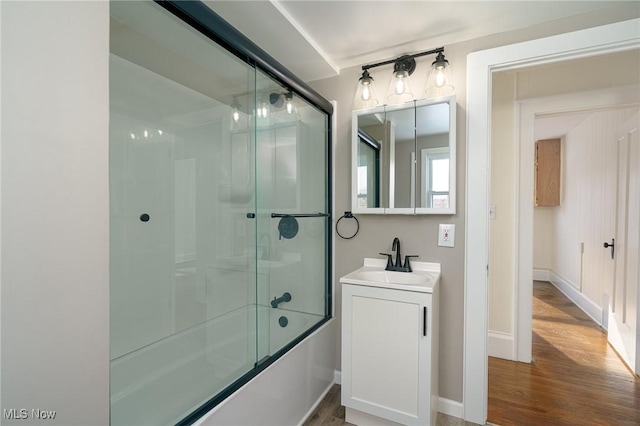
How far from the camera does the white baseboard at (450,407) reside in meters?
1.80

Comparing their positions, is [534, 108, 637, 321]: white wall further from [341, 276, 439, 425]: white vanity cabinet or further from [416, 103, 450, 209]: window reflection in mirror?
[341, 276, 439, 425]: white vanity cabinet

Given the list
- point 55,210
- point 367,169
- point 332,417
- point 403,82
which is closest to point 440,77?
point 403,82

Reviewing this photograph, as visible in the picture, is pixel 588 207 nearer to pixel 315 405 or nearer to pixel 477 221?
pixel 477 221

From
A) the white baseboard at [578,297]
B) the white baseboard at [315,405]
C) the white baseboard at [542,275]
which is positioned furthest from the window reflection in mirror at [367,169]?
the white baseboard at [542,275]

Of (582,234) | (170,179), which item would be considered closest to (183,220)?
(170,179)

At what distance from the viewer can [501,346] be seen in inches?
99.0

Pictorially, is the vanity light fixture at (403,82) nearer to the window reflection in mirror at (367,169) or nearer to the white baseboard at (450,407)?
the window reflection in mirror at (367,169)

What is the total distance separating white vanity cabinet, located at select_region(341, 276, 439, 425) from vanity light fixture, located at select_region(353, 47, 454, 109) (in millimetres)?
1206

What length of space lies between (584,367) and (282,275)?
8.20 feet

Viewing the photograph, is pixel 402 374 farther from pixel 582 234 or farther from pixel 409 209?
pixel 582 234

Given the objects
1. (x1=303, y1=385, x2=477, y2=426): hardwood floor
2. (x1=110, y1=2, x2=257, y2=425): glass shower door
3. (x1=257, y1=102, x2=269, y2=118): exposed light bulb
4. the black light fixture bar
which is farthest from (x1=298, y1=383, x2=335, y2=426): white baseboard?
the black light fixture bar

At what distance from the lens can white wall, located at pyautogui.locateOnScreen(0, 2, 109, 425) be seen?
23.8 inches

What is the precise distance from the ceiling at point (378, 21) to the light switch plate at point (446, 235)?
45.5 inches

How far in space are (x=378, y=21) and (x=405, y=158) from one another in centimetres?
82
